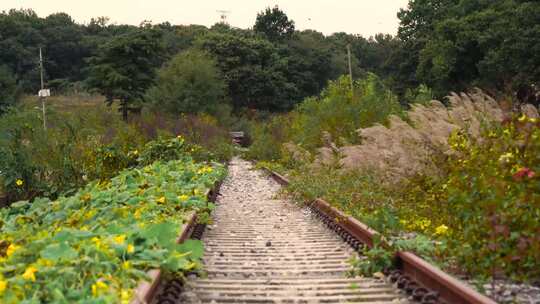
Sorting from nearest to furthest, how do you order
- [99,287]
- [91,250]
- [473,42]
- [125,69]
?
[99,287] → [91,250] → [473,42] → [125,69]

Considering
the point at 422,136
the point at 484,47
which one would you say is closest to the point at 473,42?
the point at 484,47

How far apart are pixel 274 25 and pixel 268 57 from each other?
58.1 ft

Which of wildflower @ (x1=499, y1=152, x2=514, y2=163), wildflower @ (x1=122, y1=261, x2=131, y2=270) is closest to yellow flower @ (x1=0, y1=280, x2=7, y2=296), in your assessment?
wildflower @ (x1=122, y1=261, x2=131, y2=270)

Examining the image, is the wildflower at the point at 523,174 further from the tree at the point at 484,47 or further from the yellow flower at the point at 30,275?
the tree at the point at 484,47

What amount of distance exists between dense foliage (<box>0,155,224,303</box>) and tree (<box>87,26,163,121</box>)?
40424 millimetres

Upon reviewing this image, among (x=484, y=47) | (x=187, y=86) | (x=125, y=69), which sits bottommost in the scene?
(x=187, y=86)

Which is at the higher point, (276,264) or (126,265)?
(126,265)

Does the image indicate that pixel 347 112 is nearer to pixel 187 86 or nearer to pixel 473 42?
pixel 473 42

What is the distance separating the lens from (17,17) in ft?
257

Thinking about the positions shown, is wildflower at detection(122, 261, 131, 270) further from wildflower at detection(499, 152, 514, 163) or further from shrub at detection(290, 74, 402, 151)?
shrub at detection(290, 74, 402, 151)

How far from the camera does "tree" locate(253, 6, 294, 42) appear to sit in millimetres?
87062

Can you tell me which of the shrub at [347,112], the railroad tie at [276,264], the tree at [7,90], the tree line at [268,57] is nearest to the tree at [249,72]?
the tree line at [268,57]

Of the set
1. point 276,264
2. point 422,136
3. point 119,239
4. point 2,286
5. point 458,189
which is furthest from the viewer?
point 422,136

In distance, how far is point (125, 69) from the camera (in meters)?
48.4
